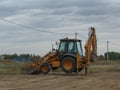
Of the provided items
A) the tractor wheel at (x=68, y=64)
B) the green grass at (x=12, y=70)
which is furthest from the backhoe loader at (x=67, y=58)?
the green grass at (x=12, y=70)

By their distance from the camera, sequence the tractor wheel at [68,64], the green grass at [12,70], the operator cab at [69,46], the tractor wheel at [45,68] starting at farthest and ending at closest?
1. the green grass at [12,70]
2. the tractor wheel at [45,68]
3. the operator cab at [69,46]
4. the tractor wheel at [68,64]

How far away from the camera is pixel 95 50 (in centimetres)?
3359

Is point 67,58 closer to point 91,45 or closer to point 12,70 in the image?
point 91,45

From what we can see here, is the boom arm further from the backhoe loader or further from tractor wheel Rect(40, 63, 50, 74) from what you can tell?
tractor wheel Rect(40, 63, 50, 74)

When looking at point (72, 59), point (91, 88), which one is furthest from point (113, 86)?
point (72, 59)

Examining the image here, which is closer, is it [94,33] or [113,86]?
[113,86]

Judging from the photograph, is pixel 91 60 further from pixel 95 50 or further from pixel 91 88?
pixel 91 88

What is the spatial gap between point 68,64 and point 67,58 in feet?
1.56

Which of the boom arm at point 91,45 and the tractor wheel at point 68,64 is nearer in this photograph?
the tractor wheel at point 68,64

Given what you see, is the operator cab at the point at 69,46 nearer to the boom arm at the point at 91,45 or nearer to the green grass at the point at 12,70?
the boom arm at the point at 91,45

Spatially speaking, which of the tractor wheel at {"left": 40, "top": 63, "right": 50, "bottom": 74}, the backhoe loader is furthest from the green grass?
the tractor wheel at {"left": 40, "top": 63, "right": 50, "bottom": 74}

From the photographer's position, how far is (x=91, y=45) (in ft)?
109

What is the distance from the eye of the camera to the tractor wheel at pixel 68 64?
31.6 m

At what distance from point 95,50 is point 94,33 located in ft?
4.51
